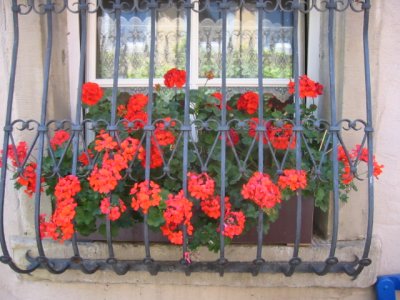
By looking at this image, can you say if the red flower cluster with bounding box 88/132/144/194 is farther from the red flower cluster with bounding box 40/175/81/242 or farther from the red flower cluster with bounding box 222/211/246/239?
the red flower cluster with bounding box 222/211/246/239

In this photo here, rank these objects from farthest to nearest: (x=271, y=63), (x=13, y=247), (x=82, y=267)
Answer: (x=271, y=63), (x=13, y=247), (x=82, y=267)

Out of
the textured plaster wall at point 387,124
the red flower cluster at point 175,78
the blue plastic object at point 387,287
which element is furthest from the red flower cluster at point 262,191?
the blue plastic object at point 387,287

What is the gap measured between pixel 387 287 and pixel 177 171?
1094 mm

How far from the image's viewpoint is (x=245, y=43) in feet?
8.19

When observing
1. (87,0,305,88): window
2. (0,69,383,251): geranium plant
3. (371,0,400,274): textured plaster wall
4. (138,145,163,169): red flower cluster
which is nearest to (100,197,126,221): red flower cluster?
(0,69,383,251): geranium plant

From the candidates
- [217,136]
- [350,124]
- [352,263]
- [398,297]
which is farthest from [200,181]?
[398,297]

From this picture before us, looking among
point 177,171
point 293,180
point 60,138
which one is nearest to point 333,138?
point 293,180

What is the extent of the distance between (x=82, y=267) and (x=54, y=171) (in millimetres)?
441

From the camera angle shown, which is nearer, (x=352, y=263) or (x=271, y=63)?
(x=352, y=263)

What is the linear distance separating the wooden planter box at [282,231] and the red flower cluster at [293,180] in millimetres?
276

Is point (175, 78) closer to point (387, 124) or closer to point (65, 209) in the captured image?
point (65, 209)

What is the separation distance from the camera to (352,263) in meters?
2.09

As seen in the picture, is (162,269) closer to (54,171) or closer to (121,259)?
(121,259)

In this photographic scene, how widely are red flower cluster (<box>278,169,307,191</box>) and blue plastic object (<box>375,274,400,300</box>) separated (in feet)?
2.34
